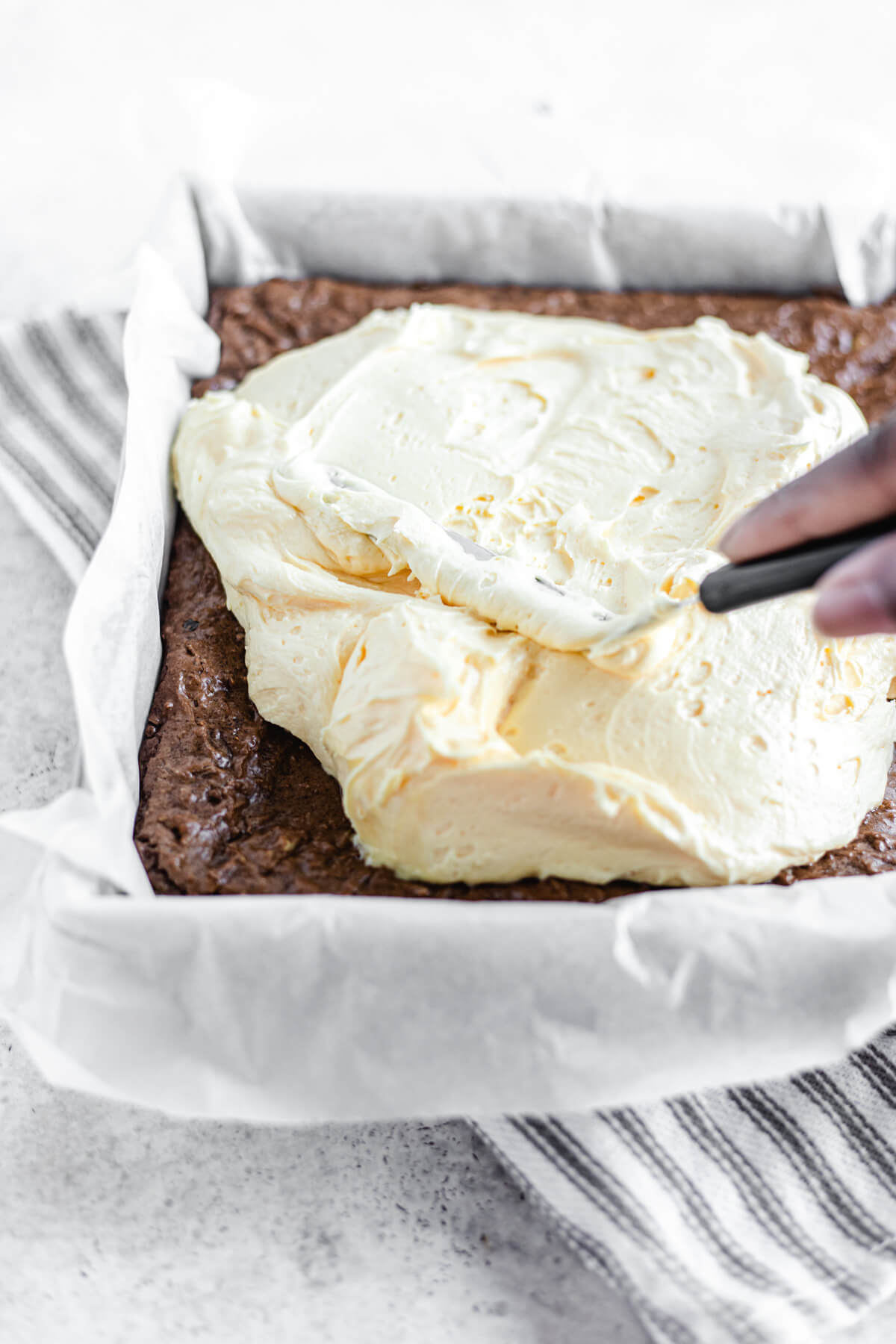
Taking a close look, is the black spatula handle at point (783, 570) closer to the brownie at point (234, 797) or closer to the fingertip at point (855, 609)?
the fingertip at point (855, 609)

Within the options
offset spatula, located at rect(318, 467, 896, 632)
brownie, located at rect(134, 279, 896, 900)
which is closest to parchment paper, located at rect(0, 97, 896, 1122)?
brownie, located at rect(134, 279, 896, 900)

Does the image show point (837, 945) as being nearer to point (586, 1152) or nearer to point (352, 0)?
point (586, 1152)

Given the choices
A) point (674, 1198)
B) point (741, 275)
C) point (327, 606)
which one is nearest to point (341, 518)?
point (327, 606)

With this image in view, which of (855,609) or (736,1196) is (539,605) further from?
(736,1196)

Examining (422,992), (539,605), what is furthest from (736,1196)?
(539,605)

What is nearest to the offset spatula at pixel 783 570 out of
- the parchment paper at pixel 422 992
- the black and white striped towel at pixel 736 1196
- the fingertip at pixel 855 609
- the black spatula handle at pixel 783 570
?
the black spatula handle at pixel 783 570

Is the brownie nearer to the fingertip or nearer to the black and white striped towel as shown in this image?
the black and white striped towel
